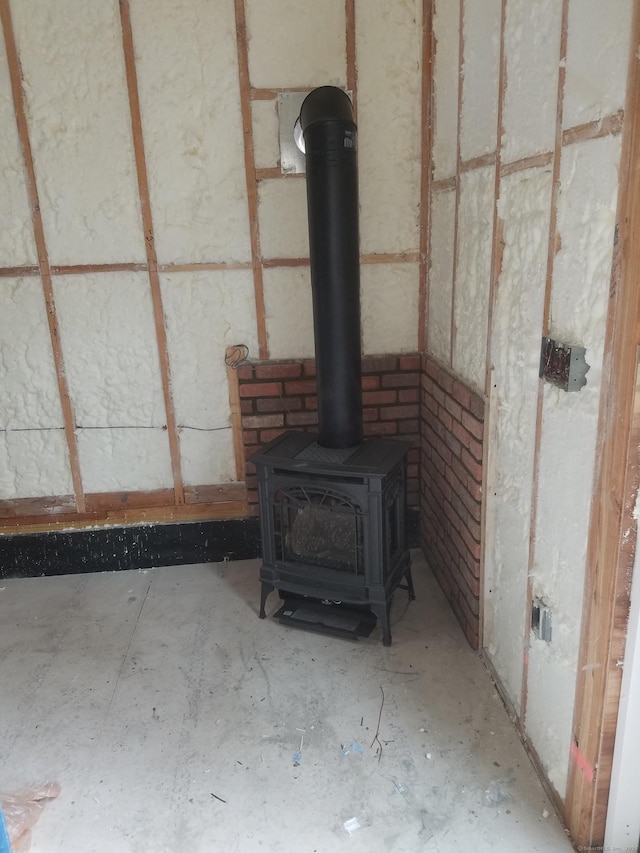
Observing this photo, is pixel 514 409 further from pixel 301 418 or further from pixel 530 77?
pixel 301 418

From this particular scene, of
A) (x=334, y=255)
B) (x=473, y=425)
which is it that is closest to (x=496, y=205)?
(x=334, y=255)

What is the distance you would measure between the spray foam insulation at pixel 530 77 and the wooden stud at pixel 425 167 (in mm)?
1011

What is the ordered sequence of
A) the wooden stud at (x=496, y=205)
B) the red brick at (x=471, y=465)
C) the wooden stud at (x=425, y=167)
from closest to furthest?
1. the wooden stud at (x=496, y=205)
2. the red brick at (x=471, y=465)
3. the wooden stud at (x=425, y=167)

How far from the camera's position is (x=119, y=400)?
3.40 meters

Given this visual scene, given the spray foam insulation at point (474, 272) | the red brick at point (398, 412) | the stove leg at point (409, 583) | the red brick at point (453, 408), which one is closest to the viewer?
the spray foam insulation at point (474, 272)

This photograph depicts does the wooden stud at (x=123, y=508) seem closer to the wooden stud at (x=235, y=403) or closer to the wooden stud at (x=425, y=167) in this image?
the wooden stud at (x=235, y=403)

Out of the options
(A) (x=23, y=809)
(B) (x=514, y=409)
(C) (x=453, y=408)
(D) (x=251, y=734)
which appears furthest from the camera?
(C) (x=453, y=408)

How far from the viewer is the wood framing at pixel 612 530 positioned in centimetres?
144

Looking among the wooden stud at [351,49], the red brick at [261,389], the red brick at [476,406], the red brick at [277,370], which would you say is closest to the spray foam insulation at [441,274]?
the red brick at [476,406]

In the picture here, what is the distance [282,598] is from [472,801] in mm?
1347

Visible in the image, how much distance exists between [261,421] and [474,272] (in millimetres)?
1428

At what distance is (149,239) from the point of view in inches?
125

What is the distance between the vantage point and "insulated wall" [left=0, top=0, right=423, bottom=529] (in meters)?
2.96

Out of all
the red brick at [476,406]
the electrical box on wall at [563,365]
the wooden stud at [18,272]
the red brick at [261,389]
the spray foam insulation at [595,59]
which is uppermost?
the spray foam insulation at [595,59]
